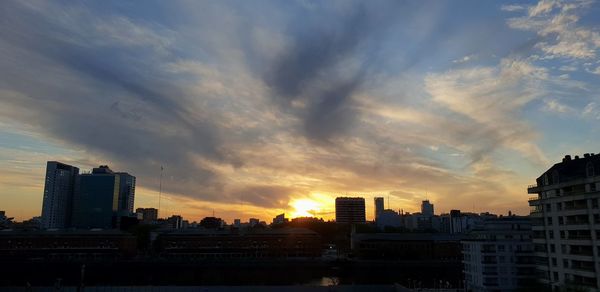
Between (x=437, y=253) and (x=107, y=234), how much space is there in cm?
11284

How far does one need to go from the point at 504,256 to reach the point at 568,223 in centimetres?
1529

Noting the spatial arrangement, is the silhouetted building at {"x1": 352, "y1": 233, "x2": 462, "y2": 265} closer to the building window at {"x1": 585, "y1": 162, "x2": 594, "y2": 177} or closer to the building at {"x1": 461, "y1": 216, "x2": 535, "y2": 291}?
the building at {"x1": 461, "y1": 216, "x2": 535, "y2": 291}

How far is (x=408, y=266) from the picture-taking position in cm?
12888

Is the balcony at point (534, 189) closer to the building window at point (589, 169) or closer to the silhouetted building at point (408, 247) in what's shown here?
the building window at point (589, 169)

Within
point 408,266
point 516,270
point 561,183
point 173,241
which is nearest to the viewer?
point 561,183

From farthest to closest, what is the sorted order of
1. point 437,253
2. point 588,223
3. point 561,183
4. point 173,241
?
point 173,241 < point 437,253 < point 561,183 < point 588,223

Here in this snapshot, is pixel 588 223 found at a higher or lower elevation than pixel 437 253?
higher

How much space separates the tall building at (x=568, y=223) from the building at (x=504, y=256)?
6.47 m

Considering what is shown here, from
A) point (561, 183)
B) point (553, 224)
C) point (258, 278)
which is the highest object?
point (561, 183)

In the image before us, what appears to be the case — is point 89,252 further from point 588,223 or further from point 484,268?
point 588,223

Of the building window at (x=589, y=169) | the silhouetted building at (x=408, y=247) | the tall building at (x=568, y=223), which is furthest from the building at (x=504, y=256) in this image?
the silhouetted building at (x=408, y=247)

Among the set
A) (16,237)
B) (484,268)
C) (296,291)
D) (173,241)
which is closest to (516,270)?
(484,268)

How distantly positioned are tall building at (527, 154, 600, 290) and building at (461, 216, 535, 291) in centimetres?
647

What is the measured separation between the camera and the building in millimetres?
65812
